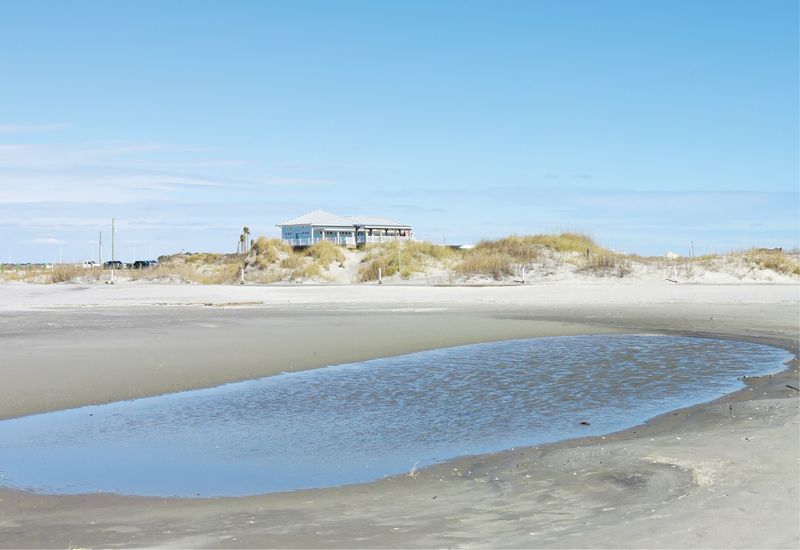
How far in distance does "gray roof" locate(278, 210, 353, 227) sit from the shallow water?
73.6m

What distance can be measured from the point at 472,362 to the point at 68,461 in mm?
7633

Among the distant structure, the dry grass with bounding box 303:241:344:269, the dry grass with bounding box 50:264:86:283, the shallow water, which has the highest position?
the distant structure

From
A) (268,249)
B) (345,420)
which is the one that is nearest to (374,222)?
(268,249)

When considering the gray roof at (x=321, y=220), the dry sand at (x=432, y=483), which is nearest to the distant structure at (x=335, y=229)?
the gray roof at (x=321, y=220)

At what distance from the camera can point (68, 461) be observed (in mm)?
7320

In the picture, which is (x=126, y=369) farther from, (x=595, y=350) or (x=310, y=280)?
(x=310, y=280)

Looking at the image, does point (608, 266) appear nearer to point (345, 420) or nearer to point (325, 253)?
point (325, 253)

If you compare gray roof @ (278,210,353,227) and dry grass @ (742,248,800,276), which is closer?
dry grass @ (742,248,800,276)

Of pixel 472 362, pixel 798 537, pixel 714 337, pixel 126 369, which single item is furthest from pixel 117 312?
pixel 798 537

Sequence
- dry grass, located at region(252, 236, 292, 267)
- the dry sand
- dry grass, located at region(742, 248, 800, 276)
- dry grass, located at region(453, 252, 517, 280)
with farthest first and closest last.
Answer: dry grass, located at region(252, 236, 292, 267)
dry grass, located at region(742, 248, 800, 276)
dry grass, located at region(453, 252, 517, 280)
the dry sand

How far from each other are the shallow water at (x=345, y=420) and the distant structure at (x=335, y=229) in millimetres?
71668

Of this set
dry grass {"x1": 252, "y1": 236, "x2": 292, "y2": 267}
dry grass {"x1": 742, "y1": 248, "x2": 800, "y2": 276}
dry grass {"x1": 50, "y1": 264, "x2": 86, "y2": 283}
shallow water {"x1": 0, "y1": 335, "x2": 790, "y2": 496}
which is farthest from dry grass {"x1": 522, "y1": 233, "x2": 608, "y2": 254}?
shallow water {"x1": 0, "y1": 335, "x2": 790, "y2": 496}

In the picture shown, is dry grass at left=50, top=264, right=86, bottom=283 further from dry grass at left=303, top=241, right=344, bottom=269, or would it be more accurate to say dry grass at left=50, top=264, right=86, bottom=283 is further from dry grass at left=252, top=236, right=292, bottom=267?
dry grass at left=303, top=241, right=344, bottom=269

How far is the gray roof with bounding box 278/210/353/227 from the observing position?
87219mm
